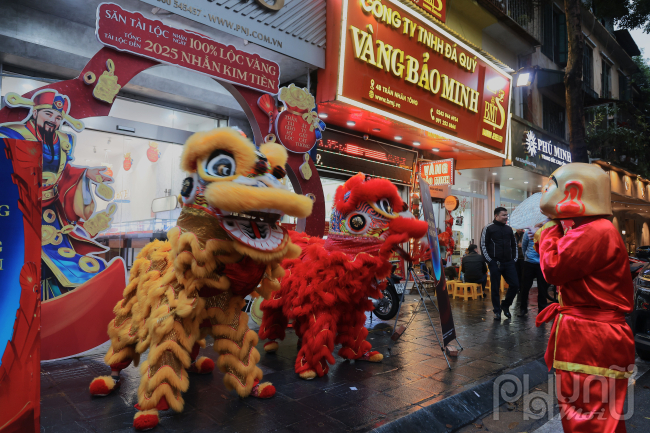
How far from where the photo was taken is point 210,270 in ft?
9.27

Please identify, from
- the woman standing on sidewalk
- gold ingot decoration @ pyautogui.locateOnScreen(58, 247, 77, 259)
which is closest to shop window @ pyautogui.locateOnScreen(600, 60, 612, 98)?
the woman standing on sidewalk

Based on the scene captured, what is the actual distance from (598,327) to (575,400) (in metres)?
0.43

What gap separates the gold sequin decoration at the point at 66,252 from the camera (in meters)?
4.05

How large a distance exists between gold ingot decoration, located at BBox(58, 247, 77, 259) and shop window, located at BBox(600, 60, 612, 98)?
25432mm

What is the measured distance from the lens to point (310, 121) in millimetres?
5945

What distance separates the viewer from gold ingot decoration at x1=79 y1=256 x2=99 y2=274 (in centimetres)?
418

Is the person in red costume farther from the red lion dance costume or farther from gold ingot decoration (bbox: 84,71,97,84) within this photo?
gold ingot decoration (bbox: 84,71,97,84)

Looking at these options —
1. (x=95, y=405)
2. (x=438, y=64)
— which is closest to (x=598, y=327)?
(x=95, y=405)

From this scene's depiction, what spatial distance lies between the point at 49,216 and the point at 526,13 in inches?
657

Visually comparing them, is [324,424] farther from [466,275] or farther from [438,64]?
[438,64]

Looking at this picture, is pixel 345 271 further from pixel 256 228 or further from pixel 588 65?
pixel 588 65

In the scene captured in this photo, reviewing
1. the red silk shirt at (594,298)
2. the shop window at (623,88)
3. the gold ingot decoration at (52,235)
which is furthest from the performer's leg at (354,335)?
the shop window at (623,88)

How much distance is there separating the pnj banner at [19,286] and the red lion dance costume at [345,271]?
2.36 meters

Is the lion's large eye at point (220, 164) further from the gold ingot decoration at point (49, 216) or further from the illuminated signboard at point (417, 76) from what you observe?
the illuminated signboard at point (417, 76)
